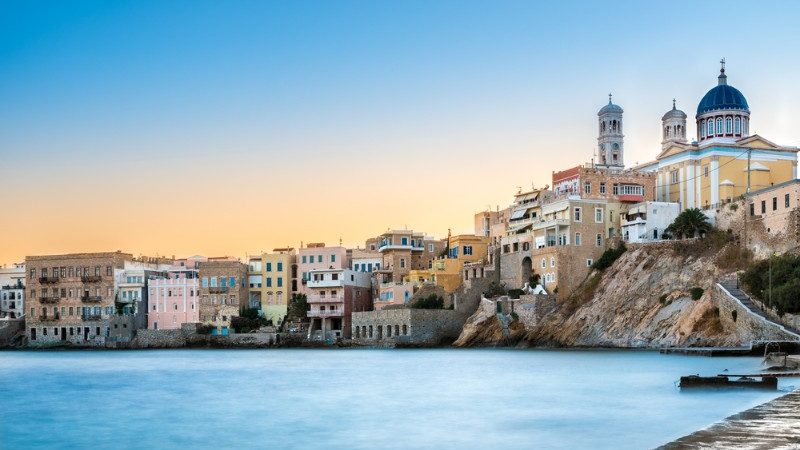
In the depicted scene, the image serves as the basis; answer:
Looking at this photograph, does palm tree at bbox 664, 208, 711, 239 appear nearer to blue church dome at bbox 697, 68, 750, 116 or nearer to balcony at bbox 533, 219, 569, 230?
balcony at bbox 533, 219, 569, 230

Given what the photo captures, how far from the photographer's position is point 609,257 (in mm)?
58844

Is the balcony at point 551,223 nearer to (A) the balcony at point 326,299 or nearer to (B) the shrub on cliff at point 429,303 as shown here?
(B) the shrub on cliff at point 429,303

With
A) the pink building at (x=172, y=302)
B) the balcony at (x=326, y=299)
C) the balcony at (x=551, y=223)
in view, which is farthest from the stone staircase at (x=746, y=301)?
the pink building at (x=172, y=302)

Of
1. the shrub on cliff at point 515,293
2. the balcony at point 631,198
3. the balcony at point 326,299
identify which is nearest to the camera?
the shrub on cliff at point 515,293

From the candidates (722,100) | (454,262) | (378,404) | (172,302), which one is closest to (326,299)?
(454,262)

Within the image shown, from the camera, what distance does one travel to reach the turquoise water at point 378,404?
870 inches

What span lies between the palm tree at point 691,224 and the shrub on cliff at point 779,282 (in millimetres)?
9127

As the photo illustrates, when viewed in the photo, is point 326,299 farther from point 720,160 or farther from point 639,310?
point 720,160

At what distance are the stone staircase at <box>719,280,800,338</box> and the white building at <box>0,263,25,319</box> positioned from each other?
61.5 metres

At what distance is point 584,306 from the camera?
56750mm

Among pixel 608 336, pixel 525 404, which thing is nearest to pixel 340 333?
pixel 608 336

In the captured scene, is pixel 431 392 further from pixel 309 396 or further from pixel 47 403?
pixel 47 403

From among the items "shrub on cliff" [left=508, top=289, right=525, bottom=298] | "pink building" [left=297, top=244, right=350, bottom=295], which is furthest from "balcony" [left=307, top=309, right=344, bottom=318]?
"shrub on cliff" [left=508, top=289, right=525, bottom=298]

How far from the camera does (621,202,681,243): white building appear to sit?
59250mm
